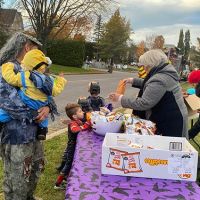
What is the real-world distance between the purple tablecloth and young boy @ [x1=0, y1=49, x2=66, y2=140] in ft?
2.99

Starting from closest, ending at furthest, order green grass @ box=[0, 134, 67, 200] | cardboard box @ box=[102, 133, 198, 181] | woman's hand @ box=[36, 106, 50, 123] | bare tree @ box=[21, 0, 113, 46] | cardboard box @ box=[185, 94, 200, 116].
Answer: cardboard box @ box=[102, 133, 198, 181] < woman's hand @ box=[36, 106, 50, 123] < green grass @ box=[0, 134, 67, 200] < cardboard box @ box=[185, 94, 200, 116] < bare tree @ box=[21, 0, 113, 46]

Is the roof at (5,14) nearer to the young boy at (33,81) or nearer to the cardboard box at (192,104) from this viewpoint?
the cardboard box at (192,104)

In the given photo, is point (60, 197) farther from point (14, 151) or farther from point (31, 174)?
point (14, 151)

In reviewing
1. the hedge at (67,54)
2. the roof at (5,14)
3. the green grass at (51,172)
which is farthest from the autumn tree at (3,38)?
the green grass at (51,172)

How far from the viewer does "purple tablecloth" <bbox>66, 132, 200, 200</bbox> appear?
2.56 meters

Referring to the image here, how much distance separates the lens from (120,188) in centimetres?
267

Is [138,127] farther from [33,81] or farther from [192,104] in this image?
[192,104]

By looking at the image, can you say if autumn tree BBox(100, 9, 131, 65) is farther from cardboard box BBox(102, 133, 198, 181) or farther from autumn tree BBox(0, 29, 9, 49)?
cardboard box BBox(102, 133, 198, 181)

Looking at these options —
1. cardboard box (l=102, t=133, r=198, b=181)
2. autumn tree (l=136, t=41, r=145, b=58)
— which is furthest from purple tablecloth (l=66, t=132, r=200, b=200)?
autumn tree (l=136, t=41, r=145, b=58)

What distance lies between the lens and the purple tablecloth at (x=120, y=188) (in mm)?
2559

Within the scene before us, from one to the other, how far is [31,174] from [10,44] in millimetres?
1325

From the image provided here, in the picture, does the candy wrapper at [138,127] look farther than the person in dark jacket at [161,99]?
No

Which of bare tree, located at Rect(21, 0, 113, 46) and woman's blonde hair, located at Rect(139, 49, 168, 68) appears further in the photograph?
bare tree, located at Rect(21, 0, 113, 46)

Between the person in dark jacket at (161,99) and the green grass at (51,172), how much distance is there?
1499mm
